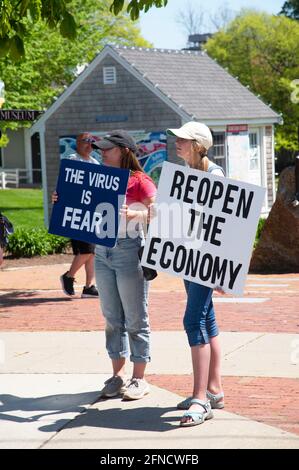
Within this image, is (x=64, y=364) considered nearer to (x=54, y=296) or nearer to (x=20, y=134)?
(x=54, y=296)

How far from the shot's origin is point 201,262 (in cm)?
636

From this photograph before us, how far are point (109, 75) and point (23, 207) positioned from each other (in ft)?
31.7

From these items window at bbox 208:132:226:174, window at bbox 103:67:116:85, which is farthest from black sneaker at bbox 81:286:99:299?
window at bbox 103:67:116:85

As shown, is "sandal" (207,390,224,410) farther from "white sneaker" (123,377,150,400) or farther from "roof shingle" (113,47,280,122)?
"roof shingle" (113,47,280,122)

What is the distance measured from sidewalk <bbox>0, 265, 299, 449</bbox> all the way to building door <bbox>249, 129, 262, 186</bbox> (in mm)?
15967

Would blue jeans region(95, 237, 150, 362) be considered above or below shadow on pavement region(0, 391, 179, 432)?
above

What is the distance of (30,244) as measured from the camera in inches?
704

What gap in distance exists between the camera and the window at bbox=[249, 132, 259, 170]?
2758cm

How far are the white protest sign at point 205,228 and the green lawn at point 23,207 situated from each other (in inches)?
707

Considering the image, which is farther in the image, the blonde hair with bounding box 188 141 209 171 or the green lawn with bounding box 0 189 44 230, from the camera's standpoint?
the green lawn with bounding box 0 189 44 230

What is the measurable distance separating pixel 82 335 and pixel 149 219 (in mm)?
2948

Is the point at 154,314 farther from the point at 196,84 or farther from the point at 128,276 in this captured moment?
the point at 196,84

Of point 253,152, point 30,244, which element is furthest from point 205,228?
point 253,152
